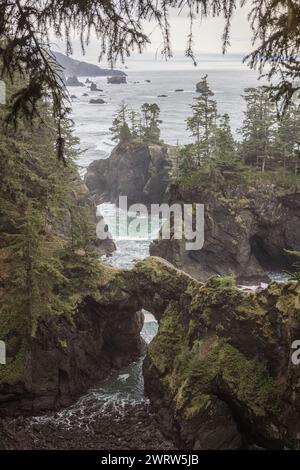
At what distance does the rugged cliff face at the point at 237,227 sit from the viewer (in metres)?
40.0

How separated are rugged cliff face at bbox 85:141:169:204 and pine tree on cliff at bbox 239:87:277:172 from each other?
578 inches

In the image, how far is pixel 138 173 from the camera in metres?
61.1

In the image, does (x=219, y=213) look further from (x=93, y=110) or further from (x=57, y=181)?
(x=93, y=110)

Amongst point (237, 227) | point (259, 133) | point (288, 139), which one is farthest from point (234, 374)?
point (259, 133)

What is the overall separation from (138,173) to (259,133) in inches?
816

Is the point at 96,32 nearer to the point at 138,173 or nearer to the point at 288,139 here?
the point at 288,139

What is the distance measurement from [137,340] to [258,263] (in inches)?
763

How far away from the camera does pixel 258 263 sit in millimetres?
42094

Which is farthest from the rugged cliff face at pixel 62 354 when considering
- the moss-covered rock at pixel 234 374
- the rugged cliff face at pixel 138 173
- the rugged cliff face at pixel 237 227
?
the rugged cliff face at pixel 138 173

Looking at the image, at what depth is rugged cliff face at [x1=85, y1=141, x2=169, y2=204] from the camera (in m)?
60.0

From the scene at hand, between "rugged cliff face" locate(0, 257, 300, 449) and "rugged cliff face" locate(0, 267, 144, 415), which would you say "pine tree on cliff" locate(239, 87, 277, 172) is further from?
"rugged cliff face" locate(0, 267, 144, 415)

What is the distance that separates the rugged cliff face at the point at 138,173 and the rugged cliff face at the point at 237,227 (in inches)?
734

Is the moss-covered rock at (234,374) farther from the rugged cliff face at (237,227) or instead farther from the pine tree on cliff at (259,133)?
the pine tree on cliff at (259,133)
